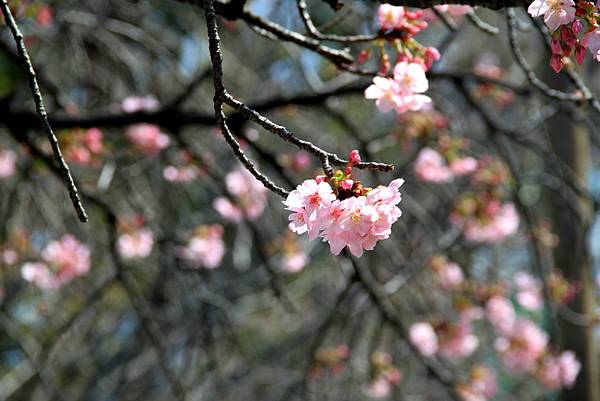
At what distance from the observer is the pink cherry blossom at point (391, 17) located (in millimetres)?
1687

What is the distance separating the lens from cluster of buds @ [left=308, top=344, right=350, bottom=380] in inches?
144

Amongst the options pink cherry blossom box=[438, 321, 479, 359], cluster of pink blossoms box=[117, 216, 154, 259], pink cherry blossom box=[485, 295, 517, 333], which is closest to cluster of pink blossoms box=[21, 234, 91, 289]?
cluster of pink blossoms box=[117, 216, 154, 259]

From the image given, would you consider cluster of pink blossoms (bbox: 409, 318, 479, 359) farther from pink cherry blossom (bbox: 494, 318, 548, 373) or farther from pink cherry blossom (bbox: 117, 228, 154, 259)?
pink cherry blossom (bbox: 117, 228, 154, 259)

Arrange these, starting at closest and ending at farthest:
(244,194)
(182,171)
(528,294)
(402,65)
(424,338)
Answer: (402,65), (182,171), (424,338), (244,194), (528,294)

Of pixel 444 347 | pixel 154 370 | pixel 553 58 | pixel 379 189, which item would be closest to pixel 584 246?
pixel 444 347

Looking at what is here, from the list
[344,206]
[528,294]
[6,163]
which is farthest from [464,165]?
[344,206]

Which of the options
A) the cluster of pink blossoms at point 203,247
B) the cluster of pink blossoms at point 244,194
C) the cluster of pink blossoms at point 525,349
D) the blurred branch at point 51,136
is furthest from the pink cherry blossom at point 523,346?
the blurred branch at point 51,136

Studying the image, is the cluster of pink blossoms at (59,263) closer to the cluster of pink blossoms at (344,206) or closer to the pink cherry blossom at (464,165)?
the pink cherry blossom at (464,165)

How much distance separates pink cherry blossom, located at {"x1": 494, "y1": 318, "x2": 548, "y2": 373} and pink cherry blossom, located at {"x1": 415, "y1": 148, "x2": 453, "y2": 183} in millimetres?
874

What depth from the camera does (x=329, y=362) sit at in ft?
12.0

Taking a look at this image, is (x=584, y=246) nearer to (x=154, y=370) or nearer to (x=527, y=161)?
(x=154, y=370)

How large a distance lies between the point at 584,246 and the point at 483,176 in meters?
0.58

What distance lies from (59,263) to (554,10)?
10.8ft

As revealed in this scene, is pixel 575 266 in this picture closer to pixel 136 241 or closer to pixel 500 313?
pixel 500 313
